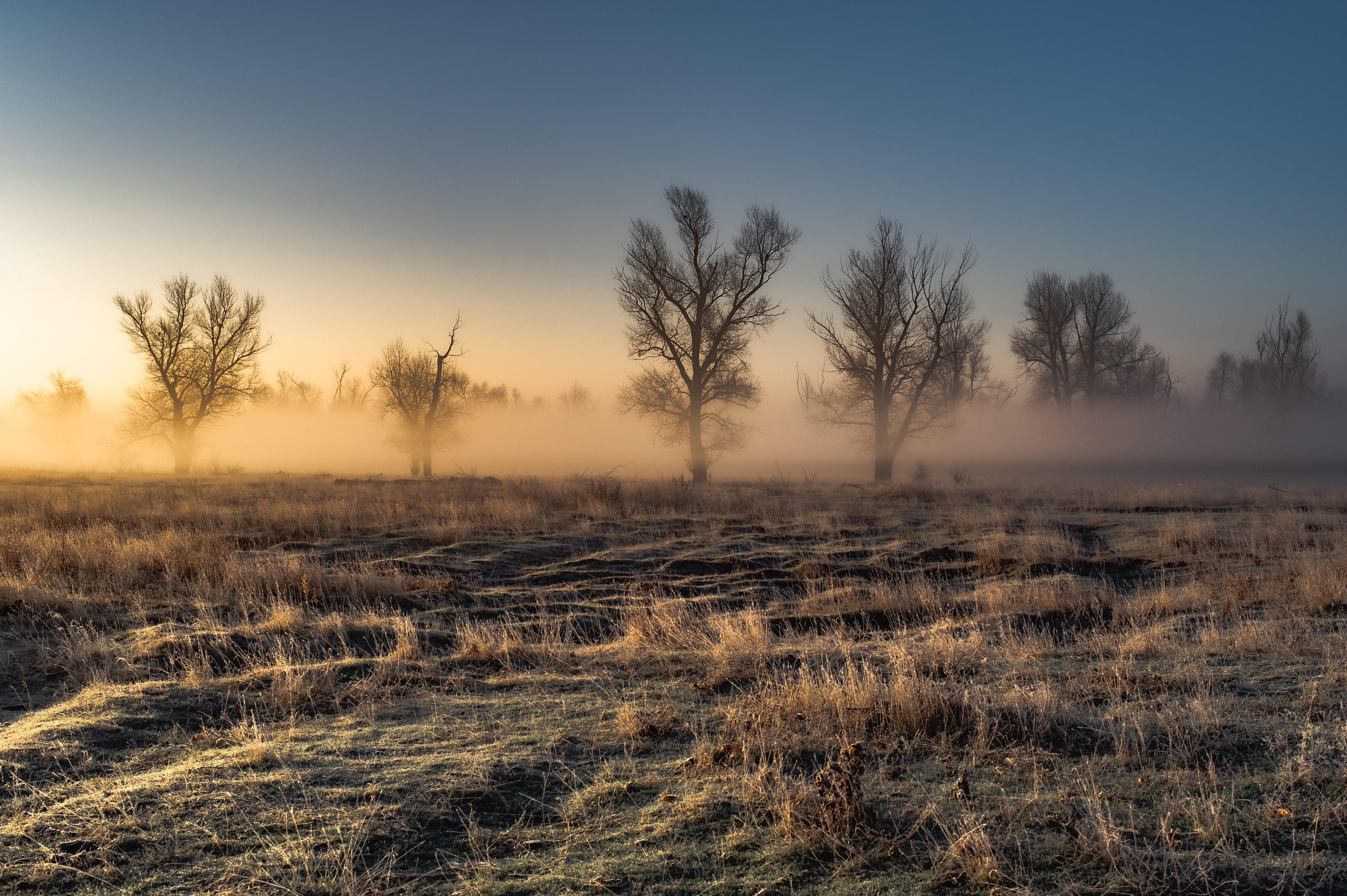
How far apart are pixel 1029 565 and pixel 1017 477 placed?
102 feet

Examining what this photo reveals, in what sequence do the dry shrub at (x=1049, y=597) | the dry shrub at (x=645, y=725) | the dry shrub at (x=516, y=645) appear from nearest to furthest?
1. the dry shrub at (x=645, y=725)
2. the dry shrub at (x=516, y=645)
3. the dry shrub at (x=1049, y=597)

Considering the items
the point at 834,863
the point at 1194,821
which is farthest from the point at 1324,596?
the point at 834,863

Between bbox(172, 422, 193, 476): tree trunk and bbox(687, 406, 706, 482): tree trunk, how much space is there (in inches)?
988

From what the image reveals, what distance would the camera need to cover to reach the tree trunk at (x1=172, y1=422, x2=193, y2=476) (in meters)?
34.2

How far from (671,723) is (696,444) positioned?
907 inches

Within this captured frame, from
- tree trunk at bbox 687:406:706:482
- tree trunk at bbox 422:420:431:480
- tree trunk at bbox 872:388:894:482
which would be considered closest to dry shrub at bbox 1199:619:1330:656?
tree trunk at bbox 872:388:894:482

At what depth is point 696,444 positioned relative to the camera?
1053 inches

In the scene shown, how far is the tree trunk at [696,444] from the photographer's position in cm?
2677

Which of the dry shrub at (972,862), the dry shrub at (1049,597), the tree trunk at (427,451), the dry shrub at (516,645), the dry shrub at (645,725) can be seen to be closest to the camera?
the dry shrub at (972,862)

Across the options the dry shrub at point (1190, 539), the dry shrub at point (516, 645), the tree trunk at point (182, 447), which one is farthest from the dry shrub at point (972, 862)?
the tree trunk at point (182, 447)

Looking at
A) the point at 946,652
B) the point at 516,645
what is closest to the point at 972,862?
the point at 946,652

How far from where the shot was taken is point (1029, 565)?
9.16 metres

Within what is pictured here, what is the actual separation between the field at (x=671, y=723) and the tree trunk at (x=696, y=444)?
17265 mm

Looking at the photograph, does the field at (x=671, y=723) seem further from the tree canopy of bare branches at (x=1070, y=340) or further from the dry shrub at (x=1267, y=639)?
the tree canopy of bare branches at (x=1070, y=340)
